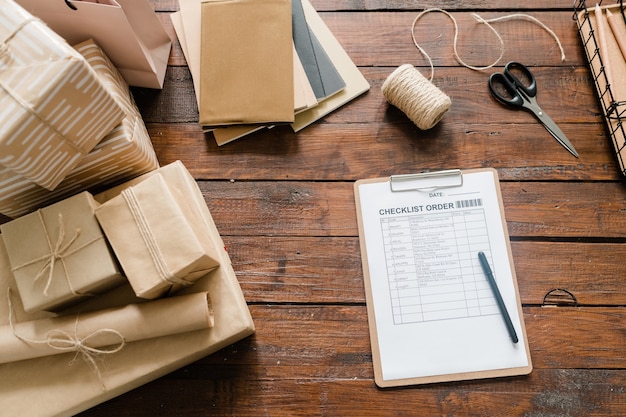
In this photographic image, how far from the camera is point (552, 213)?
34.7 inches

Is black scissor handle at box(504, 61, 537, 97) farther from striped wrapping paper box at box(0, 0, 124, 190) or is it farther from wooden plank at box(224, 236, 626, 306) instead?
striped wrapping paper box at box(0, 0, 124, 190)

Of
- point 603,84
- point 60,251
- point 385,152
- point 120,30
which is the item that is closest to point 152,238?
point 60,251

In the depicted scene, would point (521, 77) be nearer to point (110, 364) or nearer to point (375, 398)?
point (375, 398)

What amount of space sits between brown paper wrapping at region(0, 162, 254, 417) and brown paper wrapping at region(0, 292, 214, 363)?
1.4 inches

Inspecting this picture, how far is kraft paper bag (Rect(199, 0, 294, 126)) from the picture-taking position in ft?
2.91

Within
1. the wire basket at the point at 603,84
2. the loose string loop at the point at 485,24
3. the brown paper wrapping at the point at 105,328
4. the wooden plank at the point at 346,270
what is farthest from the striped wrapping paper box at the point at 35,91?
the wire basket at the point at 603,84

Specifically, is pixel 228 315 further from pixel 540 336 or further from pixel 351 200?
pixel 540 336

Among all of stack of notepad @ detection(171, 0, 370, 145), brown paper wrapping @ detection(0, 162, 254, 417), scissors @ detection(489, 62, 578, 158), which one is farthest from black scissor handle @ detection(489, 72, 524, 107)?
brown paper wrapping @ detection(0, 162, 254, 417)

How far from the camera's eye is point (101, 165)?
2.48ft

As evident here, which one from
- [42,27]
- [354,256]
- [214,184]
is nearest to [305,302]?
[354,256]

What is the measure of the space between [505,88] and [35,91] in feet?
2.48

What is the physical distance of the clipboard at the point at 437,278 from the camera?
0.82 meters

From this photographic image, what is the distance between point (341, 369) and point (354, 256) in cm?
18

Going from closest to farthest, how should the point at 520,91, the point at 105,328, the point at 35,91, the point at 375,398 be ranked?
the point at 35,91
the point at 105,328
the point at 375,398
the point at 520,91
